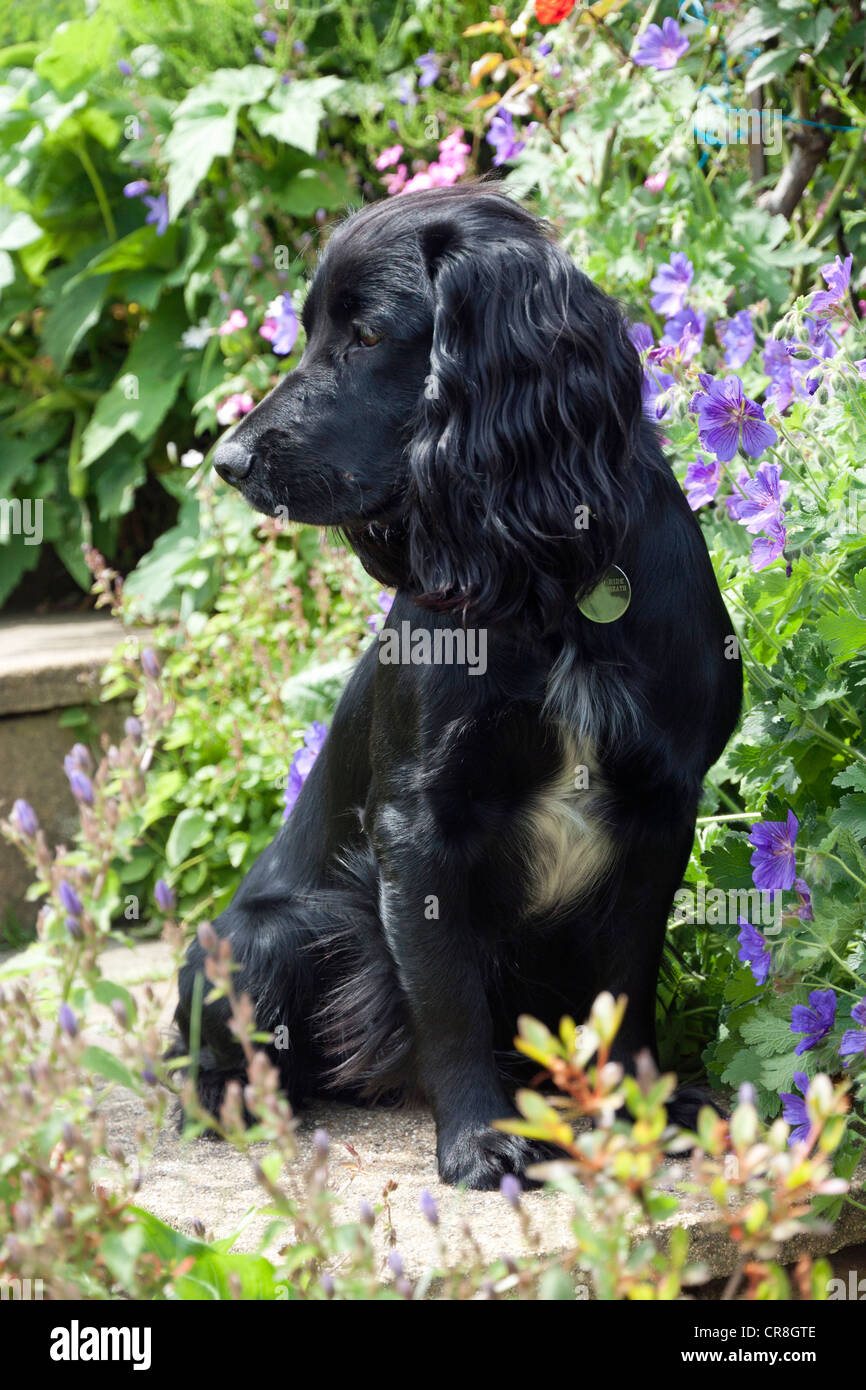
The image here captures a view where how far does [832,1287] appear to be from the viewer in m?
1.96

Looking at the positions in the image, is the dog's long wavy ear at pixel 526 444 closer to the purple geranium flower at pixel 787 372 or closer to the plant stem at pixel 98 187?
the purple geranium flower at pixel 787 372

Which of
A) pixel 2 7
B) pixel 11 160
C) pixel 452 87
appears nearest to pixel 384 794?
pixel 452 87

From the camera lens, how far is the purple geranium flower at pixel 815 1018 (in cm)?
190

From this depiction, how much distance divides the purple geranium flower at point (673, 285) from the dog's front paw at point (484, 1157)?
1.63 metres

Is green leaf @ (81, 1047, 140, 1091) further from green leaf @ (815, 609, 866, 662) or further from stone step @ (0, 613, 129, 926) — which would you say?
stone step @ (0, 613, 129, 926)

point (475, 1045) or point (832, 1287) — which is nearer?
point (832, 1287)

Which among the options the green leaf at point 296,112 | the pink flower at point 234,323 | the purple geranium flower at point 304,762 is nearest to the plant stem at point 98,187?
the green leaf at point 296,112

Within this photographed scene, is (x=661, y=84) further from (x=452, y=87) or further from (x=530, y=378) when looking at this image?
(x=530, y=378)

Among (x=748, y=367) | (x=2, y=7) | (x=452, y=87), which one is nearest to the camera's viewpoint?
(x=748, y=367)

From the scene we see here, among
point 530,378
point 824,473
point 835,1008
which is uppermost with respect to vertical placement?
point 530,378

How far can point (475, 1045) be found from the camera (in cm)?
210

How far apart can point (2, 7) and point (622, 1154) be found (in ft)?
19.1
